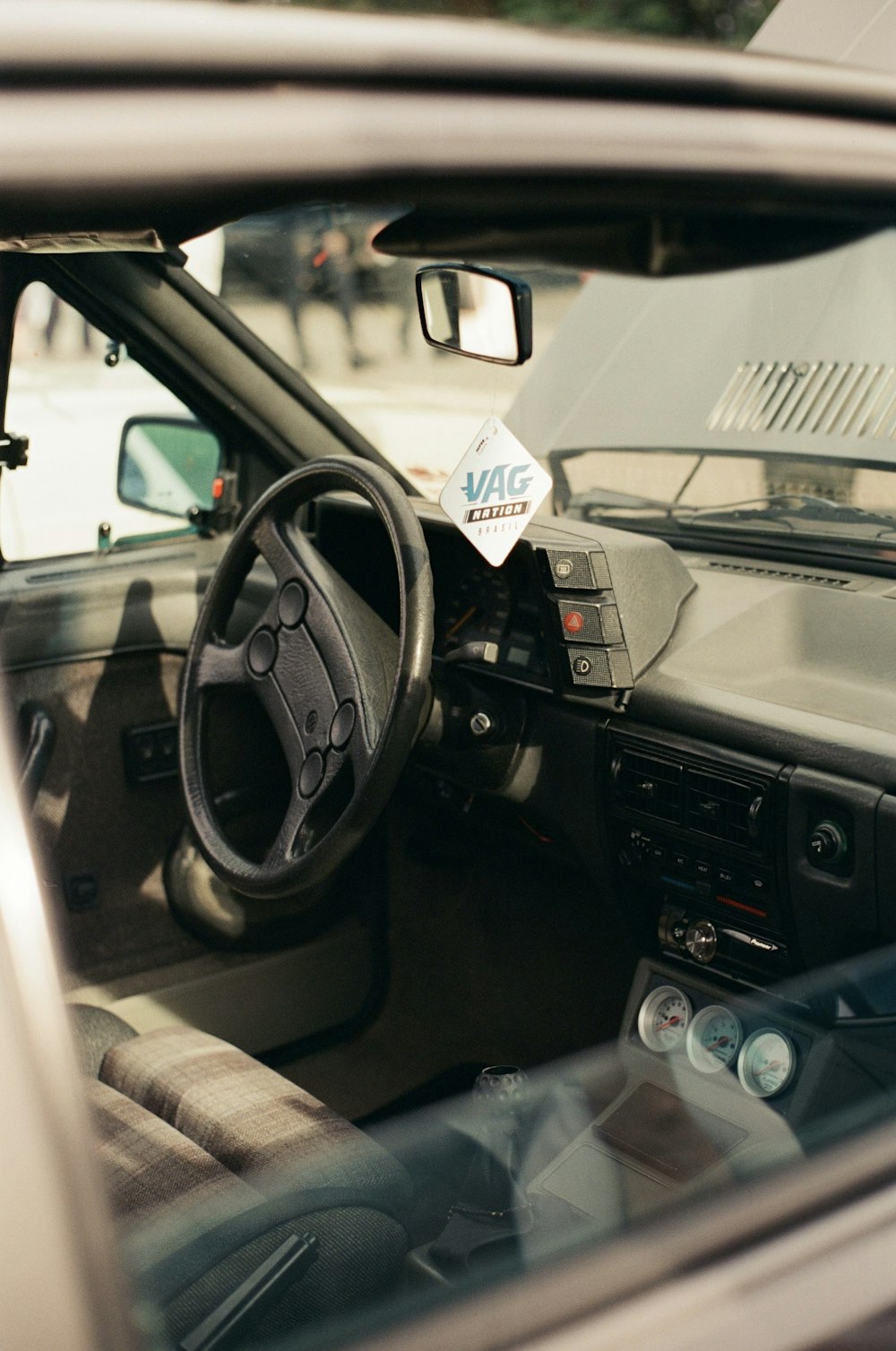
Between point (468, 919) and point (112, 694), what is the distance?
83 cm

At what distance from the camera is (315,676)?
2.05 metres

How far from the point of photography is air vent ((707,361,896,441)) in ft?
7.00

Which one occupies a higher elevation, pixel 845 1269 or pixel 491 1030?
pixel 845 1269

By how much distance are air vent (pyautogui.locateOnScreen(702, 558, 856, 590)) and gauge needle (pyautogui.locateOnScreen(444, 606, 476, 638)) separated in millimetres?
391

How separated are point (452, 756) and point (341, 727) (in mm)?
331

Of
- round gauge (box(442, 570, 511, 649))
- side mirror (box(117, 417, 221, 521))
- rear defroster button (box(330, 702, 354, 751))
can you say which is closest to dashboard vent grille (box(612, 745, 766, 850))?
round gauge (box(442, 570, 511, 649))

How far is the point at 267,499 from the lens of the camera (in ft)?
7.13

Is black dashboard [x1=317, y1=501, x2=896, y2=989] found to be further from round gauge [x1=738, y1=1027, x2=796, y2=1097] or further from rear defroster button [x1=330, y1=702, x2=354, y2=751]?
rear defroster button [x1=330, y1=702, x2=354, y2=751]

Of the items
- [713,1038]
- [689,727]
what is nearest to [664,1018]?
[713,1038]

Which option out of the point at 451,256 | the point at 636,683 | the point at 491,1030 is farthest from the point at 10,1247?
the point at 491,1030

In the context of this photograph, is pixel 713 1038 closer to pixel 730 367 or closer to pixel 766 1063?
pixel 766 1063

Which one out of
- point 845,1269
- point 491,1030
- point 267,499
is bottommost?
point 491,1030

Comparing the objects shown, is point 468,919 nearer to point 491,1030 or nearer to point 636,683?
point 491,1030

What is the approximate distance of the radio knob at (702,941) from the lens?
6.84 ft
